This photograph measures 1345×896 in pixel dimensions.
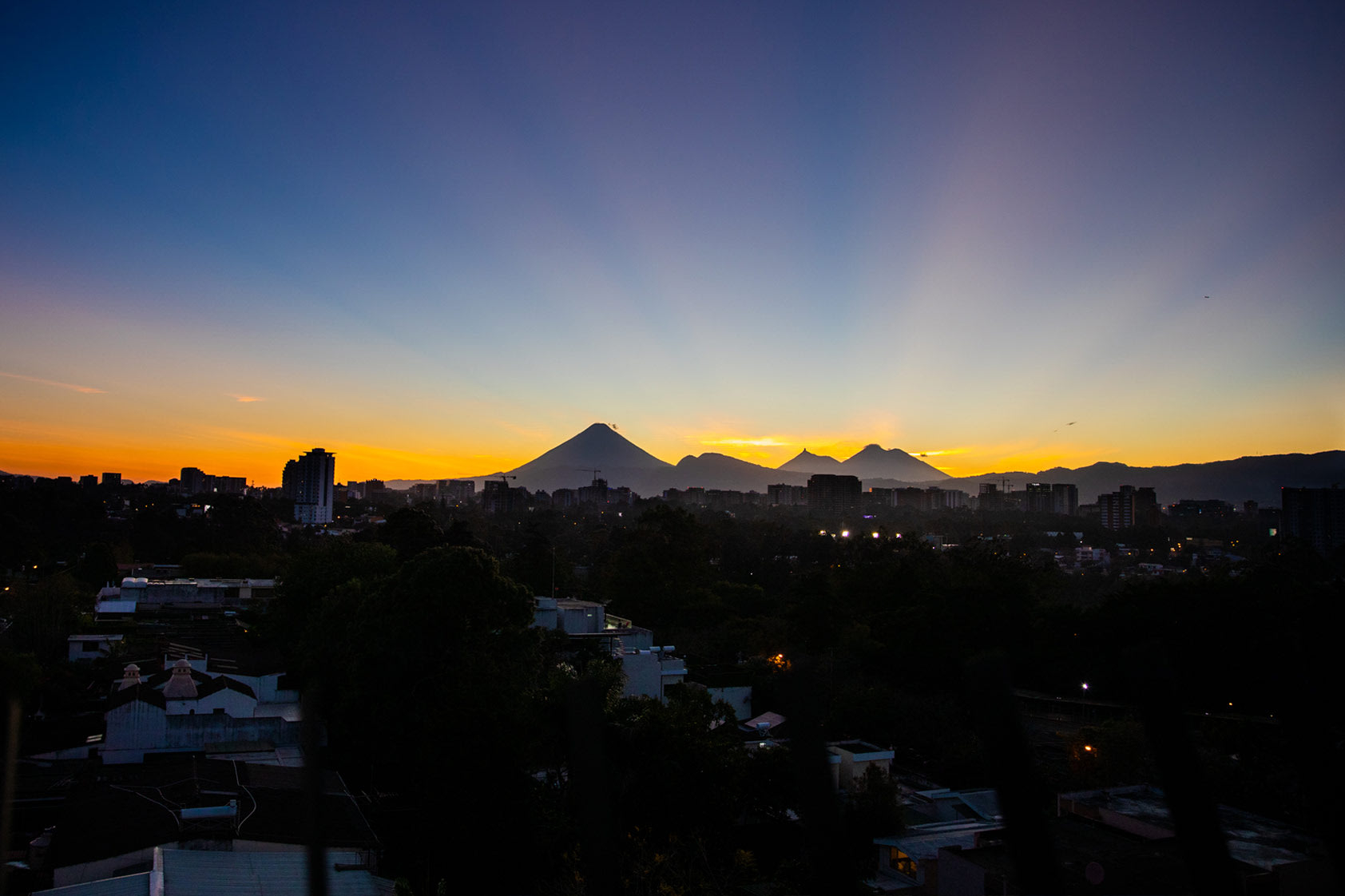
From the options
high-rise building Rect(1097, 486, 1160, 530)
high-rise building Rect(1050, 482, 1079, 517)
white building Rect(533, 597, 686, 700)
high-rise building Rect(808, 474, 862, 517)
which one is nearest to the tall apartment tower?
high-rise building Rect(808, 474, 862, 517)

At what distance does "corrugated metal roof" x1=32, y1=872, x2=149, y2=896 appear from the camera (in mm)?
5812

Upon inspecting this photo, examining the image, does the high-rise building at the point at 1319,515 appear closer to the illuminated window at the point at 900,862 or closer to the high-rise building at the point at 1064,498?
the high-rise building at the point at 1064,498

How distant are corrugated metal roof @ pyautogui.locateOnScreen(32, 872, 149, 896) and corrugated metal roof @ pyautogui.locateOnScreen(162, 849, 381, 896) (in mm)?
161

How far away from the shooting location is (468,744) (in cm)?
1087

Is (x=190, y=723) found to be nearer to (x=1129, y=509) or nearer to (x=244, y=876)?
(x=244, y=876)

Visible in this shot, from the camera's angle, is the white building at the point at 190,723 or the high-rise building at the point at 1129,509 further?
the high-rise building at the point at 1129,509

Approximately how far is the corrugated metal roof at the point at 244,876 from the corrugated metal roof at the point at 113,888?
6.3 inches

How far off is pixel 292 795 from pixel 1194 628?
17897 millimetres

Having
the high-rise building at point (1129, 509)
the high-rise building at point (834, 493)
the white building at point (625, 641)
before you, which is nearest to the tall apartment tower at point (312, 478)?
the high-rise building at point (834, 493)

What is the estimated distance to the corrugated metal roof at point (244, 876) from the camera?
21.2ft

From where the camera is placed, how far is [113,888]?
20.0ft

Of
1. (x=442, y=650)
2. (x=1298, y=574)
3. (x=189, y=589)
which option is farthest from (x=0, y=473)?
(x=1298, y=574)

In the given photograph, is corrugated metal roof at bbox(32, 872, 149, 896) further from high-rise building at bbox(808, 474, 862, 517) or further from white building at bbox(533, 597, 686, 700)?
high-rise building at bbox(808, 474, 862, 517)

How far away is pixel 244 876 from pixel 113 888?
986 mm
